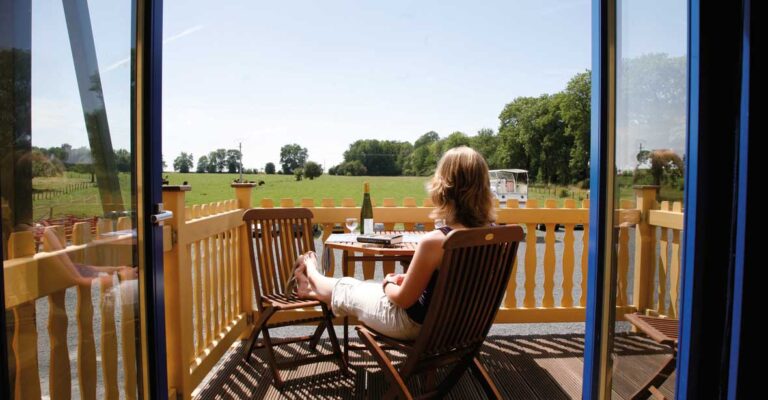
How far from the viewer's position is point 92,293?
150cm

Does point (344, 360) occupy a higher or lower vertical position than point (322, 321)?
lower

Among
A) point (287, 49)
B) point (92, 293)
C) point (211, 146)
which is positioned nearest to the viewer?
point (92, 293)

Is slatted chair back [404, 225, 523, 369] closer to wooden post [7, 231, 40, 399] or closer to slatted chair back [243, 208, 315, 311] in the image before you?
wooden post [7, 231, 40, 399]

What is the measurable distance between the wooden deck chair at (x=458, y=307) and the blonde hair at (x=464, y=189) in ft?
0.54

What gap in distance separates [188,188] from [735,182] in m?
2.46

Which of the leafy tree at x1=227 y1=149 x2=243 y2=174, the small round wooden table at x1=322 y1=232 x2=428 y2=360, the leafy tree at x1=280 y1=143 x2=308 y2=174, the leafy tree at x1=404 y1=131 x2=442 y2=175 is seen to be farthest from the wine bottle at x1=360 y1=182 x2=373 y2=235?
the leafy tree at x1=280 y1=143 x2=308 y2=174

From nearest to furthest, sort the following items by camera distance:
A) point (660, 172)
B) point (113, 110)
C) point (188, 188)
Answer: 1. point (660, 172)
2. point (113, 110)
3. point (188, 188)

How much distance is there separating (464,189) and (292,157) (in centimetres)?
4704

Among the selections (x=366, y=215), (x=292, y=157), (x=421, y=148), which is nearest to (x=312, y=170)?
(x=292, y=157)

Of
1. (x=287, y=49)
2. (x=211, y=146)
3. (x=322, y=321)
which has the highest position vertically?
(x=287, y=49)

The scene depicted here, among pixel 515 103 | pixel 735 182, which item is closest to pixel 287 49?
pixel 735 182

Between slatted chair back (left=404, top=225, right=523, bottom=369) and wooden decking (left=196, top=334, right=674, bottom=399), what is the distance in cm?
87

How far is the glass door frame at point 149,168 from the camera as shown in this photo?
5.89 feet

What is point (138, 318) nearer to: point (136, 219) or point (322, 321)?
point (136, 219)
